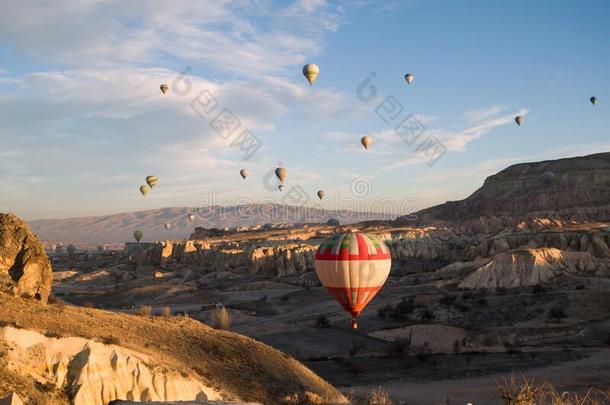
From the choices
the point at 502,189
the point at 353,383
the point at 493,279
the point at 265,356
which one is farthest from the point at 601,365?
the point at 502,189

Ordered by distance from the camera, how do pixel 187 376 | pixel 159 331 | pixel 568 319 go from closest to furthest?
pixel 187 376
pixel 159 331
pixel 568 319

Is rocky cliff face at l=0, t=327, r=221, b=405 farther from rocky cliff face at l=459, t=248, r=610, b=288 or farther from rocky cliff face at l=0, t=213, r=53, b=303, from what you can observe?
rocky cliff face at l=459, t=248, r=610, b=288

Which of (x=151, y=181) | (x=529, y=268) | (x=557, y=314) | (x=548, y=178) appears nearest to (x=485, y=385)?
(x=557, y=314)

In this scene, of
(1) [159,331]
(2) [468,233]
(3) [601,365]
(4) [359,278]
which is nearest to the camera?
(1) [159,331]

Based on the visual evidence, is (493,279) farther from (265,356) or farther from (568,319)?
(265,356)

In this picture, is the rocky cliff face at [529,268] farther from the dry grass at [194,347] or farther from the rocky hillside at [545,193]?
the rocky hillside at [545,193]
